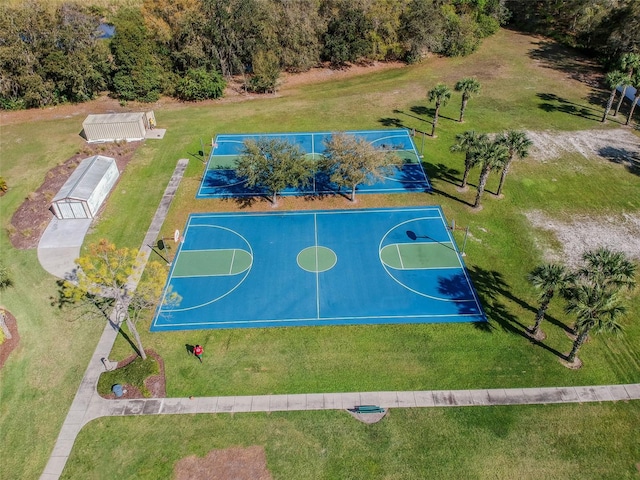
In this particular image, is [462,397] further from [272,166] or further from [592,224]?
[272,166]

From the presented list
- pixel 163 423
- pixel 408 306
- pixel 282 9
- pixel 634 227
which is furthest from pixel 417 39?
pixel 163 423

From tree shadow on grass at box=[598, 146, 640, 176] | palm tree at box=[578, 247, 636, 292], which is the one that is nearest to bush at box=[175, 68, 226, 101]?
tree shadow on grass at box=[598, 146, 640, 176]

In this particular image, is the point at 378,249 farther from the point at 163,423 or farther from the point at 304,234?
the point at 163,423

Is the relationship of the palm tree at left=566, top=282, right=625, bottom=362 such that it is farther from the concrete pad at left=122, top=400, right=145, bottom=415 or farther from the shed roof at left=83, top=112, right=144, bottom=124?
the shed roof at left=83, top=112, right=144, bottom=124

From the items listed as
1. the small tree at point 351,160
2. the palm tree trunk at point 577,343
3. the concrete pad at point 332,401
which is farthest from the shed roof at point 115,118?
the palm tree trunk at point 577,343

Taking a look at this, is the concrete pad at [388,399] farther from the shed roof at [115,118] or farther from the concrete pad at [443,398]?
the shed roof at [115,118]

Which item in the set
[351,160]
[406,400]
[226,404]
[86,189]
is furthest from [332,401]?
[86,189]
